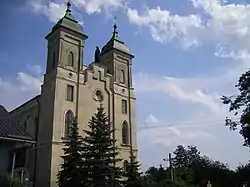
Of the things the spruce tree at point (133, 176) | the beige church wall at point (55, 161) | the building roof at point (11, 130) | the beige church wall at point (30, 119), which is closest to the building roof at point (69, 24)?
the beige church wall at point (30, 119)

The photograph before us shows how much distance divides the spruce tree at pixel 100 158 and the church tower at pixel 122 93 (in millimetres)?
10290

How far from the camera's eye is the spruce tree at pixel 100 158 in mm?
24203

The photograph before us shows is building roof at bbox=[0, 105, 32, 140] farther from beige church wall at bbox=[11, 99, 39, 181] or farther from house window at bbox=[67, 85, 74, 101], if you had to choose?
beige church wall at bbox=[11, 99, 39, 181]

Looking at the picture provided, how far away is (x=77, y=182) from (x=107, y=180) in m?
2.03

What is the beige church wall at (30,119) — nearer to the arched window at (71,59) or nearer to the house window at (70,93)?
the house window at (70,93)

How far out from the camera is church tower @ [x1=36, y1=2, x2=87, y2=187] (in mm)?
30891

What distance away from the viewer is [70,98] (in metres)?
33.5

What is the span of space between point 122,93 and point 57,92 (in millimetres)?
8277

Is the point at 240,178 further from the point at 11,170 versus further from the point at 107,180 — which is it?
the point at 11,170

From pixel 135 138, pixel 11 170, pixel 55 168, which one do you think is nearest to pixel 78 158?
pixel 55 168

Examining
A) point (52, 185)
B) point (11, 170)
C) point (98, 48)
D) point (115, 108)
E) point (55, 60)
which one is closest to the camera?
point (11, 170)

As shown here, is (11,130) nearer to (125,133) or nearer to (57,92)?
(57,92)

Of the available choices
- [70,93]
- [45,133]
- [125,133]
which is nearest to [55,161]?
[45,133]

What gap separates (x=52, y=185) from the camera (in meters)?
30.0
